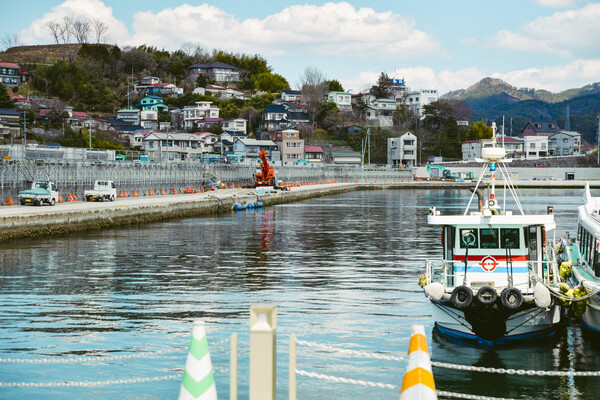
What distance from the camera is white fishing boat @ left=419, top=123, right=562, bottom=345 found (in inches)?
623

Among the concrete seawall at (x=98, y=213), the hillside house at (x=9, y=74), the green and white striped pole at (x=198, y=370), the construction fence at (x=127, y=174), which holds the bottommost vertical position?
the concrete seawall at (x=98, y=213)

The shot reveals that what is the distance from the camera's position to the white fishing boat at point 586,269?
17125 mm

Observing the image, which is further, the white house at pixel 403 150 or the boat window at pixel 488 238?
the white house at pixel 403 150

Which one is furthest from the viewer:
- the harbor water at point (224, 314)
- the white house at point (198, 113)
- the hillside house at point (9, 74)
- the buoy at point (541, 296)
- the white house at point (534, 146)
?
the white house at point (534, 146)

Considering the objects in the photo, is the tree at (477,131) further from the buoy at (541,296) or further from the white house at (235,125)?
the buoy at (541,296)

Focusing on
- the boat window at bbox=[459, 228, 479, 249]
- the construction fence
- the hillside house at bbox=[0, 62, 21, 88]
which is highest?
the hillside house at bbox=[0, 62, 21, 88]

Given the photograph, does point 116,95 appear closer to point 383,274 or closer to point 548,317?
point 383,274

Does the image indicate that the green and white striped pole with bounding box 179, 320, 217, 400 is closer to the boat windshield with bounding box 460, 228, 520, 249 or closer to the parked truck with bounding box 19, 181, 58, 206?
the boat windshield with bounding box 460, 228, 520, 249

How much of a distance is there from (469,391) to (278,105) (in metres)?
149

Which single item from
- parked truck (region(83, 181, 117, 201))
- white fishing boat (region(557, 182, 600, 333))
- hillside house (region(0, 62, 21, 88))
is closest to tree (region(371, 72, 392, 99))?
hillside house (region(0, 62, 21, 88))

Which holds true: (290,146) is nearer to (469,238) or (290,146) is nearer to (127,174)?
(127,174)

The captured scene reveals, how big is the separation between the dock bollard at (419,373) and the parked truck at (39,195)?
44.0 meters

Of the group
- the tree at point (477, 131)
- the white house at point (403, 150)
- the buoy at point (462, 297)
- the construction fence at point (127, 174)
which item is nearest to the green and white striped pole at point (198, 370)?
the buoy at point (462, 297)

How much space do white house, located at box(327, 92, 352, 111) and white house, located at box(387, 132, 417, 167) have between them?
92.5 ft
